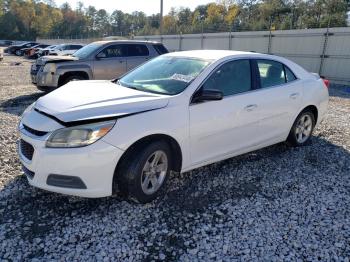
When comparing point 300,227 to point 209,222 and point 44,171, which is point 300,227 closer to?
point 209,222

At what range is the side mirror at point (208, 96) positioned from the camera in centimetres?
376

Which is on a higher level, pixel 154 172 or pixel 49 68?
pixel 49 68

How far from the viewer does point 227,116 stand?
4.08 meters

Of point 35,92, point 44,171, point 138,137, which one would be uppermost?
point 138,137

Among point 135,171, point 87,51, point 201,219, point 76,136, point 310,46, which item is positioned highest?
point 310,46

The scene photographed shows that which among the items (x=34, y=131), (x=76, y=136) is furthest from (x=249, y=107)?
(x=34, y=131)

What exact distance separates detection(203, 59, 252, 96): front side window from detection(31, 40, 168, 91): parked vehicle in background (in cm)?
600

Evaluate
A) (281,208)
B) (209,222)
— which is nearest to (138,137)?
(209,222)

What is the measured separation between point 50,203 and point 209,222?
1.70 metres

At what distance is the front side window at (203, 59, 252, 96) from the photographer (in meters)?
4.11

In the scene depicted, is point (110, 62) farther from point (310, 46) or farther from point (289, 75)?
point (310, 46)

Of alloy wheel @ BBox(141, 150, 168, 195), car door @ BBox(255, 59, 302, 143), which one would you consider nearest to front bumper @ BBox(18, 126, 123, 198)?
alloy wheel @ BBox(141, 150, 168, 195)

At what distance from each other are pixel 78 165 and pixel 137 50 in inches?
305

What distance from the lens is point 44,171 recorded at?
3197mm
